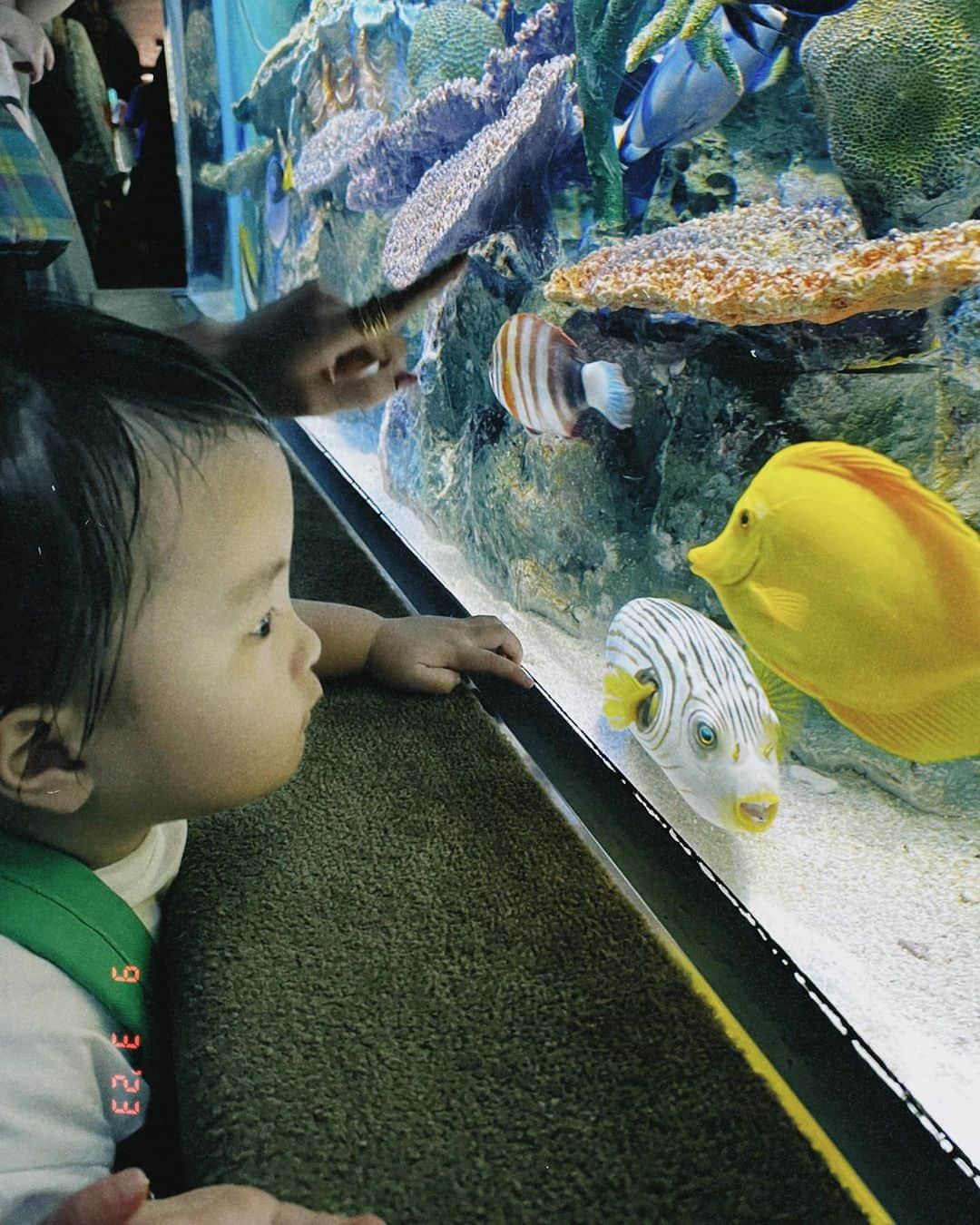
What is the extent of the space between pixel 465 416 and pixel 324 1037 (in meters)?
1.26

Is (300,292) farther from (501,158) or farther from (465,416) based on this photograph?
(465,416)

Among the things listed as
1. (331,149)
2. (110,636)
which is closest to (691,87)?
(110,636)

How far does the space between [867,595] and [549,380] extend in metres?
0.70

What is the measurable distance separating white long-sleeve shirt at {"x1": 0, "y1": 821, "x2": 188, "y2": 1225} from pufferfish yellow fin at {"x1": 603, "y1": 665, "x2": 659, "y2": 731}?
0.71 metres

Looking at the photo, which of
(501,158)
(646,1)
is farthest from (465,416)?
(646,1)

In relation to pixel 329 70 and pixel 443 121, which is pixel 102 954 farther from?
pixel 329 70

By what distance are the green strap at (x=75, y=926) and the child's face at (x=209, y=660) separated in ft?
0.17

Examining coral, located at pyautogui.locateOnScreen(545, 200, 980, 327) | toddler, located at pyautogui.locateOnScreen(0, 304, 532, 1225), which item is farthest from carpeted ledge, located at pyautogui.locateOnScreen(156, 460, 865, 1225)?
coral, located at pyautogui.locateOnScreen(545, 200, 980, 327)

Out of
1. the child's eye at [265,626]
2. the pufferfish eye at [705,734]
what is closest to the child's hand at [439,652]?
the pufferfish eye at [705,734]

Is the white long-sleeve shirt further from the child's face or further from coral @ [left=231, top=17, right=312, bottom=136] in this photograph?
coral @ [left=231, top=17, right=312, bottom=136]

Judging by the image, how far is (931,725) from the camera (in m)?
0.83

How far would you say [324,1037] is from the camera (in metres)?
0.80

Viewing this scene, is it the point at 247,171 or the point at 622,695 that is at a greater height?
the point at 247,171

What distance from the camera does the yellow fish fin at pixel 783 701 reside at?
964 millimetres
